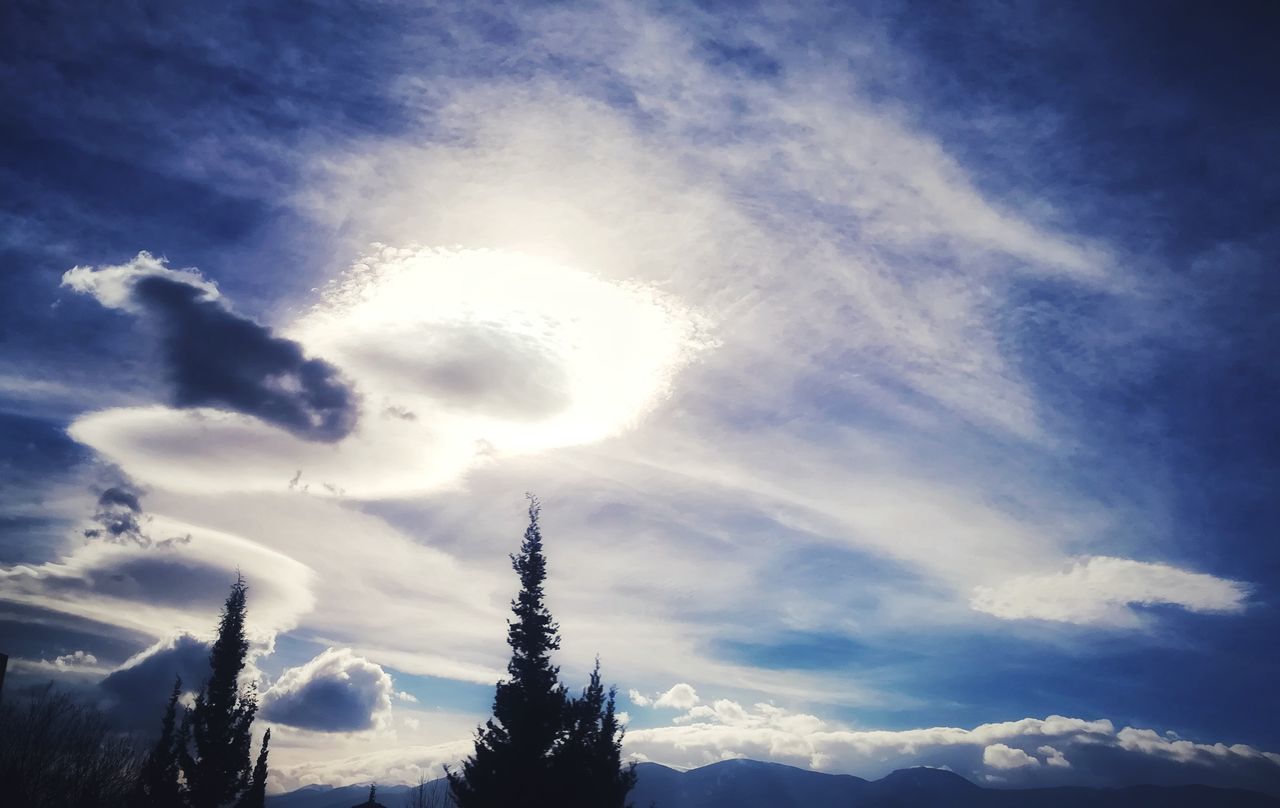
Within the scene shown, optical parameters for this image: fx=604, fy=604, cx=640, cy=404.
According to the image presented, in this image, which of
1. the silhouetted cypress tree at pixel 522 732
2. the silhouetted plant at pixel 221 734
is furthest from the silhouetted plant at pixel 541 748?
the silhouetted plant at pixel 221 734

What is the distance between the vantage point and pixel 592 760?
2222cm

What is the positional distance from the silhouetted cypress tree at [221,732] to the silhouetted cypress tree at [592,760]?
77.0 feet

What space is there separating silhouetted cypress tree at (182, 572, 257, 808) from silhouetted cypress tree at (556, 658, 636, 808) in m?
23.5

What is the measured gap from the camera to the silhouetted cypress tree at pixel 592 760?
21422mm

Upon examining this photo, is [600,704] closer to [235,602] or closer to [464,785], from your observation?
[464,785]

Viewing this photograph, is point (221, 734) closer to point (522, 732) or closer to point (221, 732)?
point (221, 732)

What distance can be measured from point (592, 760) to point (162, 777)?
2771cm

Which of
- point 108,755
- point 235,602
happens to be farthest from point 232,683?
point 108,755

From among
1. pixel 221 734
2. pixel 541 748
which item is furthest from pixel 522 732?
pixel 221 734

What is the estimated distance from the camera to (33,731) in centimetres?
4353

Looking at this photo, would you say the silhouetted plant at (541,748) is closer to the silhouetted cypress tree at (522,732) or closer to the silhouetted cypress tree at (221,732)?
the silhouetted cypress tree at (522,732)

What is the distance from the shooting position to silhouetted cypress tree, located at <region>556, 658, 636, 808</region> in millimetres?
21422

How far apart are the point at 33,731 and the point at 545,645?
46190mm

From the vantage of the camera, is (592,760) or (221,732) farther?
(221,732)
